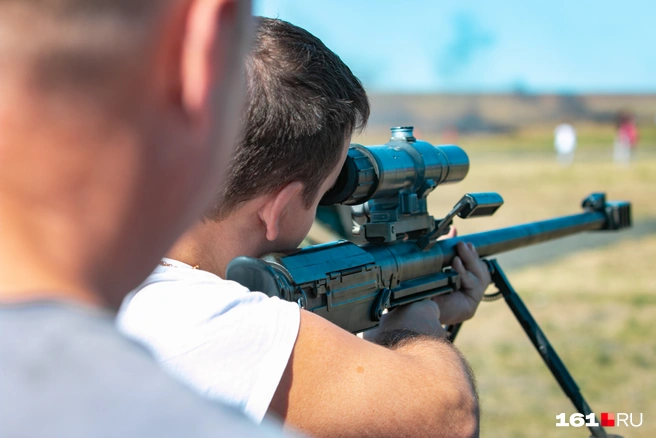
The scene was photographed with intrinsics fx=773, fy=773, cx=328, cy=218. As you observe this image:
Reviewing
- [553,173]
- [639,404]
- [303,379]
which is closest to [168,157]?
[303,379]

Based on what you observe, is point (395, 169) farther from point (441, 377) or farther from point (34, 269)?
point (34, 269)

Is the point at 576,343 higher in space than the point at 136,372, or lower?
lower

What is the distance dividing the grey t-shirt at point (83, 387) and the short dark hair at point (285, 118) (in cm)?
140

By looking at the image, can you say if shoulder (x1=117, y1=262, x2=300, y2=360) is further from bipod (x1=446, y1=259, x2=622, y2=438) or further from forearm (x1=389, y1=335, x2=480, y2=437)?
bipod (x1=446, y1=259, x2=622, y2=438)

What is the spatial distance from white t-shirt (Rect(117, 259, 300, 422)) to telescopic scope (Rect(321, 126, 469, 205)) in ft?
1.93

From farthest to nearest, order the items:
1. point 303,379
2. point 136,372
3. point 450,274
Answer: point 450,274
point 303,379
point 136,372

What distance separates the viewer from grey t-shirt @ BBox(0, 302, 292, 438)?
453 millimetres

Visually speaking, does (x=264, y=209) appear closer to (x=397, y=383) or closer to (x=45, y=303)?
(x=397, y=383)

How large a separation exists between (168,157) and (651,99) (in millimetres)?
79337

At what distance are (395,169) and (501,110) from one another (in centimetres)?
7077

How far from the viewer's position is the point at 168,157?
25.0 inches

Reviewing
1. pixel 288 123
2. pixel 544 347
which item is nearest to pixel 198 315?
pixel 288 123

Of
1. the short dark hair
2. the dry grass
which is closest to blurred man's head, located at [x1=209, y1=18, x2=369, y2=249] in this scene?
the short dark hair

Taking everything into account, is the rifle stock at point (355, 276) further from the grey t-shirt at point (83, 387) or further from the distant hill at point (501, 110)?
the distant hill at point (501, 110)
